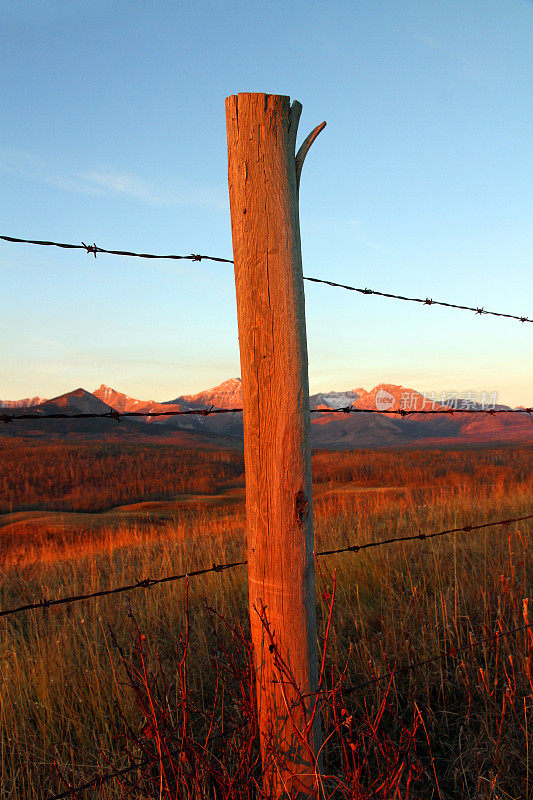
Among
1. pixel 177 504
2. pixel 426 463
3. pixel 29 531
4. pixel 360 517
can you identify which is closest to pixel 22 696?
pixel 360 517

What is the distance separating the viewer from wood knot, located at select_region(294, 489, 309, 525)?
184 centimetres

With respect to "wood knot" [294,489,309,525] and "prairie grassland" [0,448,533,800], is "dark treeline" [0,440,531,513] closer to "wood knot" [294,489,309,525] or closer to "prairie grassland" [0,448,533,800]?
"prairie grassland" [0,448,533,800]

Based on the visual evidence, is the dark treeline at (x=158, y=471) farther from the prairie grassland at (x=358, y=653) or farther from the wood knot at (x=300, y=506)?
the wood knot at (x=300, y=506)

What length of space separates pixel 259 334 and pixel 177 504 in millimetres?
12940

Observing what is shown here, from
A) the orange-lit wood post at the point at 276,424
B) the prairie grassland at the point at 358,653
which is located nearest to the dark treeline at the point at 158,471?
the prairie grassland at the point at 358,653

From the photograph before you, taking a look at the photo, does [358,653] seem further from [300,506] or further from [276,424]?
[276,424]

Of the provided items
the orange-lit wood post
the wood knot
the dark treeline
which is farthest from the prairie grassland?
the dark treeline

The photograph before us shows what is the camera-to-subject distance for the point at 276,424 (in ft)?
6.04

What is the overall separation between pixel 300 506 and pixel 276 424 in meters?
0.29

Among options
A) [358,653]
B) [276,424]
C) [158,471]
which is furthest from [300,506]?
[158,471]

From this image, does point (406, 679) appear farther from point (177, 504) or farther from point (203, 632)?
point (177, 504)

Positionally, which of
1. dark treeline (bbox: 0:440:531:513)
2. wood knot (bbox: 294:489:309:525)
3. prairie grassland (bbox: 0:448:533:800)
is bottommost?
dark treeline (bbox: 0:440:531:513)

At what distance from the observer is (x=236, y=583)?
414cm

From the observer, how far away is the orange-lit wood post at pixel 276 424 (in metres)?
1.83
